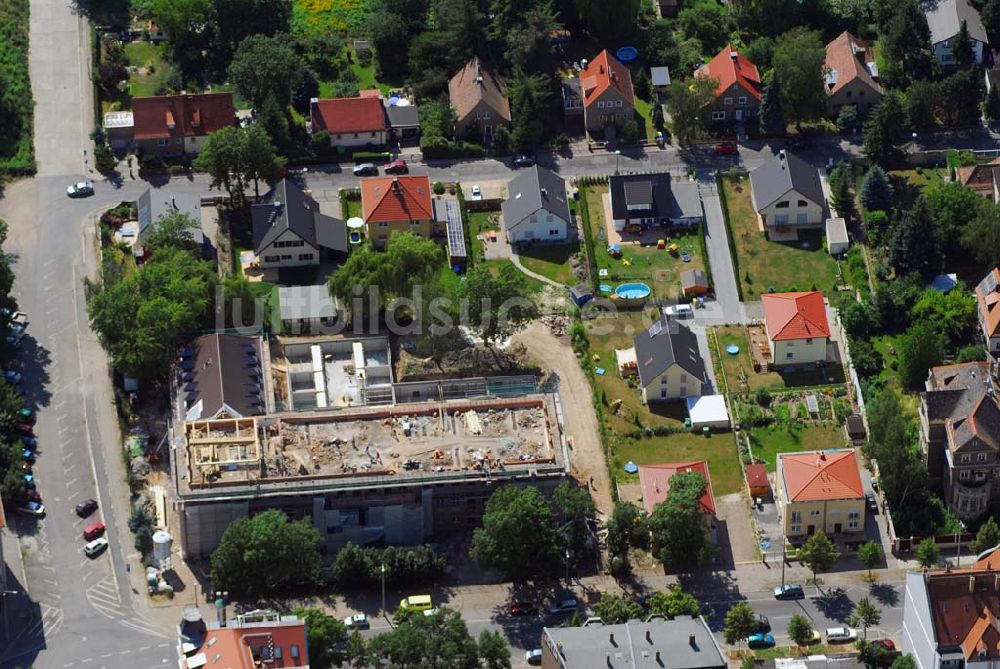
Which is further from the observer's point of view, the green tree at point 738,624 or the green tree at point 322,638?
the green tree at point 738,624

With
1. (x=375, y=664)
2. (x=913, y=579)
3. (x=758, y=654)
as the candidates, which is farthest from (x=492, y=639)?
(x=913, y=579)

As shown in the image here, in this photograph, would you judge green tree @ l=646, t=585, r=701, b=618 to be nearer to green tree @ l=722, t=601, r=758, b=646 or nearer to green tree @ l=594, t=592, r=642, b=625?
green tree @ l=594, t=592, r=642, b=625

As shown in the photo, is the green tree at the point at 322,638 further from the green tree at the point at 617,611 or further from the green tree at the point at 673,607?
the green tree at the point at 673,607

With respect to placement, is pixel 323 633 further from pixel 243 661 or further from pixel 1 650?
pixel 1 650

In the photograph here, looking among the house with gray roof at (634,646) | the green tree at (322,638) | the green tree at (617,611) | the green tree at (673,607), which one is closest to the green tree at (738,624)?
the green tree at (673,607)

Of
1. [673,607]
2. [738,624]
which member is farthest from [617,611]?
[738,624]

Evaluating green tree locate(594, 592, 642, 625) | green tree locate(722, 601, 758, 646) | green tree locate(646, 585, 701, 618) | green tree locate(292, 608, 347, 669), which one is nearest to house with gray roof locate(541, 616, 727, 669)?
green tree locate(646, 585, 701, 618)
